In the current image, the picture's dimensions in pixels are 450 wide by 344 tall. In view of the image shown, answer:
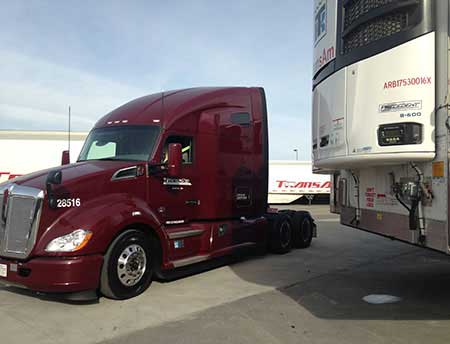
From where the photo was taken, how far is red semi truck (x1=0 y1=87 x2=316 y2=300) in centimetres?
533

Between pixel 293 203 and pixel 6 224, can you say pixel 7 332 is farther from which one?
pixel 293 203

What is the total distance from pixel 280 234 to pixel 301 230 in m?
1.04

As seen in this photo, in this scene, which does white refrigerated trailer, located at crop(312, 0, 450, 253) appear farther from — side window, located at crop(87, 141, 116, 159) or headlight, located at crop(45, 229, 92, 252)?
side window, located at crop(87, 141, 116, 159)

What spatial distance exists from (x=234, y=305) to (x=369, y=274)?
115 inches

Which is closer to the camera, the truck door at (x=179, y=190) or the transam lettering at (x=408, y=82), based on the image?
the transam lettering at (x=408, y=82)

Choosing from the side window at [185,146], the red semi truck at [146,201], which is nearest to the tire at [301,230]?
the red semi truck at [146,201]

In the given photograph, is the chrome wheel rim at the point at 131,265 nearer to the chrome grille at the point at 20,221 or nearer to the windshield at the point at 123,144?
the chrome grille at the point at 20,221

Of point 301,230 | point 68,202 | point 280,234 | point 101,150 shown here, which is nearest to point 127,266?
point 68,202

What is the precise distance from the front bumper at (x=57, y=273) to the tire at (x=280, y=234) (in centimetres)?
460

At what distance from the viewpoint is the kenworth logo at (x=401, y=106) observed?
14.0 ft

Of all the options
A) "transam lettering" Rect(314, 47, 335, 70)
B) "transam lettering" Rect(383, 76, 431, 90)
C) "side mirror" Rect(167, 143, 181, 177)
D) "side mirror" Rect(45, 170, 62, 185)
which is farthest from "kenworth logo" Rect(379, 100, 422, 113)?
"side mirror" Rect(45, 170, 62, 185)

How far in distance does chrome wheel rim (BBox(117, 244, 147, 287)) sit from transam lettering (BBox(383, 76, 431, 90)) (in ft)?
12.3

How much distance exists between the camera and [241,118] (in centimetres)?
820

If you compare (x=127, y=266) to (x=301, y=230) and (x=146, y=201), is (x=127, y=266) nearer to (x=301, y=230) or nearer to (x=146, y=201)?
(x=146, y=201)
